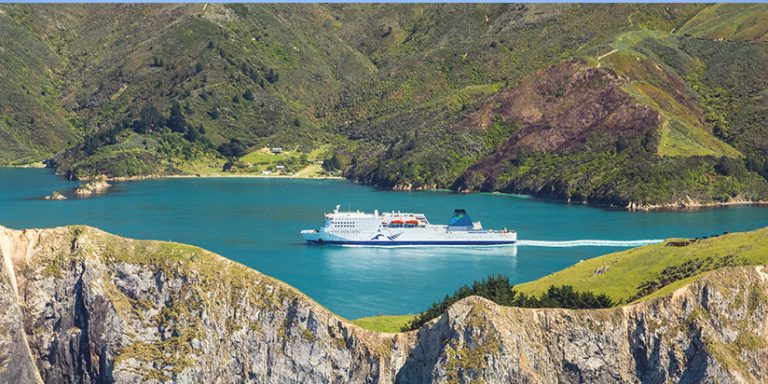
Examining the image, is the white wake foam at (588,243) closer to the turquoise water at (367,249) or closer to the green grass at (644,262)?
the turquoise water at (367,249)

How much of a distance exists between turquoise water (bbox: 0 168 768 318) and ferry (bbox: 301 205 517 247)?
212 centimetres

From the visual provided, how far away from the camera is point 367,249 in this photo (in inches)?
5650

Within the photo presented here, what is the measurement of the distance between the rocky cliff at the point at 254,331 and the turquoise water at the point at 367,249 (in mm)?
37316

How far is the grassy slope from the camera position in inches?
2822

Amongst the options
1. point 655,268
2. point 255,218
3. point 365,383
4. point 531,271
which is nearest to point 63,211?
point 255,218

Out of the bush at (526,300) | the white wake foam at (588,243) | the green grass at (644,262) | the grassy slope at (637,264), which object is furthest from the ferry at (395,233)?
the bush at (526,300)

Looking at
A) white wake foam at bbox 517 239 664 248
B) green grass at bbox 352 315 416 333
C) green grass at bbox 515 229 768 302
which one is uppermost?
green grass at bbox 515 229 768 302

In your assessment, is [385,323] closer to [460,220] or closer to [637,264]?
[637,264]

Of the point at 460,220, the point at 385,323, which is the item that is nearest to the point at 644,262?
the point at 385,323

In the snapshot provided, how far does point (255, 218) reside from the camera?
557 feet

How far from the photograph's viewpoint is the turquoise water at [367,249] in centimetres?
11355

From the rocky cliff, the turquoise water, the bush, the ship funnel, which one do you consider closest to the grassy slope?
the bush

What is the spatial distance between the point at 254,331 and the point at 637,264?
3230 centimetres

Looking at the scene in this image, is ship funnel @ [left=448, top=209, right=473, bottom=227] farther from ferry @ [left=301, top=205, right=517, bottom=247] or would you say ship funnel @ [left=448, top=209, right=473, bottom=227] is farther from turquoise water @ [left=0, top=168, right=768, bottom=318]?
turquoise water @ [left=0, top=168, right=768, bottom=318]
